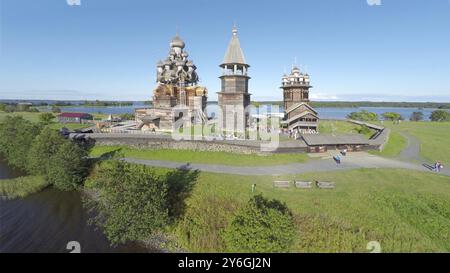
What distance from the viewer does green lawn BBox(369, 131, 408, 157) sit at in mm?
33206

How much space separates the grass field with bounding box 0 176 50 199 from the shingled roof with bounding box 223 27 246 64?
1266 inches

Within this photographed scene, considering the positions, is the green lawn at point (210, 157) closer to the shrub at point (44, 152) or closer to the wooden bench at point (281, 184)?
the shrub at point (44, 152)

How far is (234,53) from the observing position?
41844 mm

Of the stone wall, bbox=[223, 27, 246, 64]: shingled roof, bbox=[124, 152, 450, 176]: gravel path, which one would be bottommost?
bbox=[124, 152, 450, 176]: gravel path

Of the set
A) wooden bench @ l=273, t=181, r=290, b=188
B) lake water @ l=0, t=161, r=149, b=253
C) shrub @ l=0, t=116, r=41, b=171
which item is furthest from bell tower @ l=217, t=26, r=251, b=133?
shrub @ l=0, t=116, r=41, b=171

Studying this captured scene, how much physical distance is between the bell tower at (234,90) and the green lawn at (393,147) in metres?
21.8

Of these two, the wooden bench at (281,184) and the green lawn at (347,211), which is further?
the wooden bench at (281,184)

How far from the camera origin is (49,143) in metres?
A: 28.3

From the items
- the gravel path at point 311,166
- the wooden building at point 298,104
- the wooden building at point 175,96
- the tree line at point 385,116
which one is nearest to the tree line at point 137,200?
the gravel path at point 311,166

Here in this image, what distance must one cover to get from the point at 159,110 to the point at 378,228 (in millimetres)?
43576

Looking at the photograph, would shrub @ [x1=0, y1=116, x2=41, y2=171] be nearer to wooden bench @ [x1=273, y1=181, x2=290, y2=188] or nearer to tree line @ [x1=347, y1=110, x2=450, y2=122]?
wooden bench @ [x1=273, y1=181, x2=290, y2=188]

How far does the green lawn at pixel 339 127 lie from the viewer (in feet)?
161
